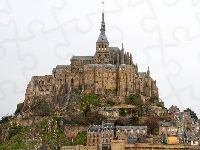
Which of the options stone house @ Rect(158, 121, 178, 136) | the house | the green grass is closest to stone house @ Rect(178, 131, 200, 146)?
stone house @ Rect(158, 121, 178, 136)

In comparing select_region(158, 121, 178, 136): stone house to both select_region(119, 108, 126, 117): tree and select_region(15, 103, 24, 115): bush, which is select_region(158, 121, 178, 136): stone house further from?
select_region(15, 103, 24, 115): bush

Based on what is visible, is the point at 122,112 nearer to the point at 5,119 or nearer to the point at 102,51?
the point at 102,51

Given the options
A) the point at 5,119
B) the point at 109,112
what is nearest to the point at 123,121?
the point at 109,112

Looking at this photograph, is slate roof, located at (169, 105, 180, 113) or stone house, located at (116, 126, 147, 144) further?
slate roof, located at (169, 105, 180, 113)

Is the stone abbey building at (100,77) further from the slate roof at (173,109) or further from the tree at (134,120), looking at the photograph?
the tree at (134,120)

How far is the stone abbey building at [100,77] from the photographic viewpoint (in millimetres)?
83188

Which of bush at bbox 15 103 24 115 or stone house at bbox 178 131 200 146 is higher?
bush at bbox 15 103 24 115

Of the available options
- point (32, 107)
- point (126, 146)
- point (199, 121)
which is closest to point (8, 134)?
point (32, 107)

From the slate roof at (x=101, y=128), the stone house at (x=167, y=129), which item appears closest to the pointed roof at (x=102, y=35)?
the slate roof at (x=101, y=128)

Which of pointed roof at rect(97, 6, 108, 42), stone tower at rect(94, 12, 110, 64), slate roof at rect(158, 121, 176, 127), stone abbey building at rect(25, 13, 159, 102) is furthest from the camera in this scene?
pointed roof at rect(97, 6, 108, 42)

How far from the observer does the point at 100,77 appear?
8344 centimetres

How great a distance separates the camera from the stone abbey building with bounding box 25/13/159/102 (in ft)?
273

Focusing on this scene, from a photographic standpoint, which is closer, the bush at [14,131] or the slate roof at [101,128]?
the slate roof at [101,128]

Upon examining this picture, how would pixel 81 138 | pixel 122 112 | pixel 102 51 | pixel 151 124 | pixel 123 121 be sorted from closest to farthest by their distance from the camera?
1. pixel 81 138
2. pixel 151 124
3. pixel 123 121
4. pixel 122 112
5. pixel 102 51
